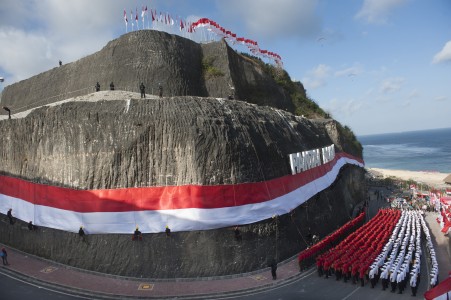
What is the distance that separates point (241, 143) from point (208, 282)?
7437 millimetres

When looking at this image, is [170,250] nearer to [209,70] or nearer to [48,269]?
[48,269]

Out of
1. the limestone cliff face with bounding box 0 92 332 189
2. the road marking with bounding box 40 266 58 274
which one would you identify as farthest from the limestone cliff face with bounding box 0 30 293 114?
the road marking with bounding box 40 266 58 274

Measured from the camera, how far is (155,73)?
2955 centimetres

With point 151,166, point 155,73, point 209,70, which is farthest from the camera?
point 209,70

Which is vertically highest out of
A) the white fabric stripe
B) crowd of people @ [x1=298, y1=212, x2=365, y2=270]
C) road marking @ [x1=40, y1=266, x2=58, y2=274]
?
the white fabric stripe

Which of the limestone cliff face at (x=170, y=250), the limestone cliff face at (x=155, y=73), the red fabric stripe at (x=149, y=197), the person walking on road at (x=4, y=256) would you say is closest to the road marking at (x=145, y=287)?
the limestone cliff face at (x=170, y=250)

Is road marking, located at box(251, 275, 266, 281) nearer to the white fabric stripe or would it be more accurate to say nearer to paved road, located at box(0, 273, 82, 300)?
the white fabric stripe

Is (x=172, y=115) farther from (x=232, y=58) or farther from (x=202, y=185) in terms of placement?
(x=232, y=58)

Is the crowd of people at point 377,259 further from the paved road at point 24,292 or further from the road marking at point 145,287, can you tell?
the paved road at point 24,292

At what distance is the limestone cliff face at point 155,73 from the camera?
2972 cm

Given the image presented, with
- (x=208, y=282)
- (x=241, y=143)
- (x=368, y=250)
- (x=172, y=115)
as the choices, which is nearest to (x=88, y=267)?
(x=208, y=282)

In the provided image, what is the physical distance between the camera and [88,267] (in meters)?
17.1

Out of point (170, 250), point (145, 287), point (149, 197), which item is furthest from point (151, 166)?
point (145, 287)

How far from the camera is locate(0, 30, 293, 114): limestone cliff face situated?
2972 centimetres
